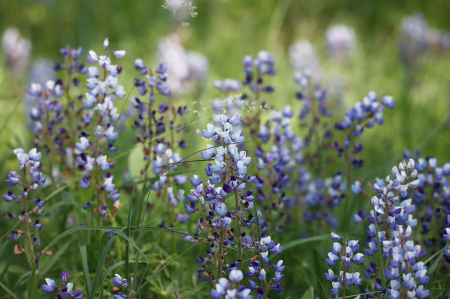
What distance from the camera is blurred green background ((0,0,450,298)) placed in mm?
3484

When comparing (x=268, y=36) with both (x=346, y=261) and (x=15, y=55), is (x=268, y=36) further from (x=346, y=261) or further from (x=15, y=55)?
(x=346, y=261)

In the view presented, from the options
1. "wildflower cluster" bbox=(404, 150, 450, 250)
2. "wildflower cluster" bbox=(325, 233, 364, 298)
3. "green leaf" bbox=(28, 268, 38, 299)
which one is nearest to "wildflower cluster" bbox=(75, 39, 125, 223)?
"green leaf" bbox=(28, 268, 38, 299)

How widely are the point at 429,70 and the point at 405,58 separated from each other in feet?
1.15

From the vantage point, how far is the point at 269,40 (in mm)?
4598

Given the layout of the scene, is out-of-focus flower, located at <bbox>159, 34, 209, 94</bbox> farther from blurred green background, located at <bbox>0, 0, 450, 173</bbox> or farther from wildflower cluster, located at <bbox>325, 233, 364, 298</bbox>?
wildflower cluster, located at <bbox>325, 233, 364, 298</bbox>

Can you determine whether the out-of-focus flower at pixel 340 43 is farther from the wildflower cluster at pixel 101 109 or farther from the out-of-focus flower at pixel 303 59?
the wildflower cluster at pixel 101 109

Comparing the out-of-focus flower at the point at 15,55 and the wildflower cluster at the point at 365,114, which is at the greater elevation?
the out-of-focus flower at the point at 15,55

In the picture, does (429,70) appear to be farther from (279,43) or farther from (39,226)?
(39,226)

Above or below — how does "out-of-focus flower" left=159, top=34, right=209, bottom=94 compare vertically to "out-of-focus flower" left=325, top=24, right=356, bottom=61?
below

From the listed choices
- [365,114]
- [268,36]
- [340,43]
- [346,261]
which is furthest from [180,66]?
[346,261]

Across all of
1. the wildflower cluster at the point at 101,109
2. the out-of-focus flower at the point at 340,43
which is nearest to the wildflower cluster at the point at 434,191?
the wildflower cluster at the point at 101,109

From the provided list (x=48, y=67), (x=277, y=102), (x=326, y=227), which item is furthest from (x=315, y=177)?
(x=48, y=67)

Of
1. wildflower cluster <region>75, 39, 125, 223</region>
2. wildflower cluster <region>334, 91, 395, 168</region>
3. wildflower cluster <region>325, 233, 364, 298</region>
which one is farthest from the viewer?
wildflower cluster <region>334, 91, 395, 168</region>

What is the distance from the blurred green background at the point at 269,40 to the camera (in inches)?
137
